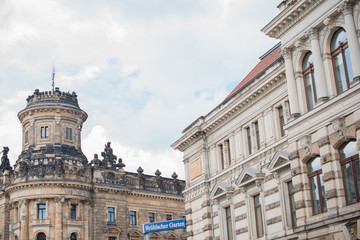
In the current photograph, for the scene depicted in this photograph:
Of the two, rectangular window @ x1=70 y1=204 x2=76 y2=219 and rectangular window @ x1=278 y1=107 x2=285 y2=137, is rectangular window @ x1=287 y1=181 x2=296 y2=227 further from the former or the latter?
rectangular window @ x1=70 y1=204 x2=76 y2=219

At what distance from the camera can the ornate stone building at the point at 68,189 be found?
56.8m

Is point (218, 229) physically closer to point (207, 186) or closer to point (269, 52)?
point (207, 186)

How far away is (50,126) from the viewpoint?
62.3 m

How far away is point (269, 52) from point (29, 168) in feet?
98.5

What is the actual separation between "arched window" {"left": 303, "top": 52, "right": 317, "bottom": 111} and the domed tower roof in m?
38.0

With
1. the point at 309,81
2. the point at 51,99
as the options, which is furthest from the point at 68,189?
the point at 309,81

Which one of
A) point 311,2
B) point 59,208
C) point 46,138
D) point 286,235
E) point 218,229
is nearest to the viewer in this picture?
point 311,2

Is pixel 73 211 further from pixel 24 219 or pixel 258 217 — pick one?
pixel 258 217

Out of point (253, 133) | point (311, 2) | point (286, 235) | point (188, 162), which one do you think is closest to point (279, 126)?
point (253, 133)

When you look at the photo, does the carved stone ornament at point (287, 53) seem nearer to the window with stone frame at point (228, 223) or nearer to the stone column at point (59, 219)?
the window with stone frame at point (228, 223)

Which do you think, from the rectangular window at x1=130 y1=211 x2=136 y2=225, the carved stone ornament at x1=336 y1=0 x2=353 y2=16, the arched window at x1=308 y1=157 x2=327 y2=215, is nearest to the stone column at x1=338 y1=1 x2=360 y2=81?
the carved stone ornament at x1=336 y1=0 x2=353 y2=16

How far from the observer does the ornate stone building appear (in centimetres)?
5675

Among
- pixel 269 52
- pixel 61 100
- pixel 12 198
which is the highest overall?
pixel 61 100

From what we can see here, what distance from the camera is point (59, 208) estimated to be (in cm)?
5688
